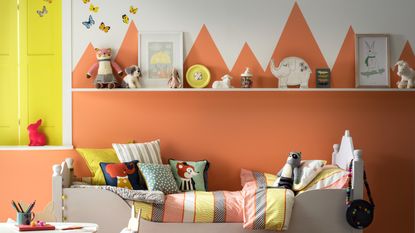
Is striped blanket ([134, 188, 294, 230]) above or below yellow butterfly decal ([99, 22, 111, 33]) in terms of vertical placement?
below

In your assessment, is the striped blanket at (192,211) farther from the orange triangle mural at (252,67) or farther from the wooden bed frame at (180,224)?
the orange triangle mural at (252,67)

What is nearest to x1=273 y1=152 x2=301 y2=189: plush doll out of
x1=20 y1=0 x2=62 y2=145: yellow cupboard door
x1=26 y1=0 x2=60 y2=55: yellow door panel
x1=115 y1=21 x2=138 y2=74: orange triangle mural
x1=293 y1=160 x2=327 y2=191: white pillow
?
x1=293 y1=160 x2=327 y2=191: white pillow

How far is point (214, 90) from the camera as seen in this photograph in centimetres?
478

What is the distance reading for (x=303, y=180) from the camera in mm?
4297

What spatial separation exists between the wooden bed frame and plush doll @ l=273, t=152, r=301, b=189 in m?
0.23

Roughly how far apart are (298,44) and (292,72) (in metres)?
0.21

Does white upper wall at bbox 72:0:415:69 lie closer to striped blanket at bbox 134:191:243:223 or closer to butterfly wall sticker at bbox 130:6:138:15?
butterfly wall sticker at bbox 130:6:138:15

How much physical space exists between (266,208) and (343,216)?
469mm

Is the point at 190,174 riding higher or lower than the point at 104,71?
lower

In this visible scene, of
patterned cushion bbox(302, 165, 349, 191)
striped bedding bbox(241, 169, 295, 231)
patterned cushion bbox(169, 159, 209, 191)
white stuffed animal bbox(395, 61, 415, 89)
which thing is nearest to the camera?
striped bedding bbox(241, 169, 295, 231)

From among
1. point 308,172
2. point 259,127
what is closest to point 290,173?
point 308,172

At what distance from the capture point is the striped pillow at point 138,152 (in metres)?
4.62

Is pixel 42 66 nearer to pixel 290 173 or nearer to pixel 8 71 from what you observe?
pixel 8 71

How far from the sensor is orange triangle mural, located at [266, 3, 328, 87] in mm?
4859
